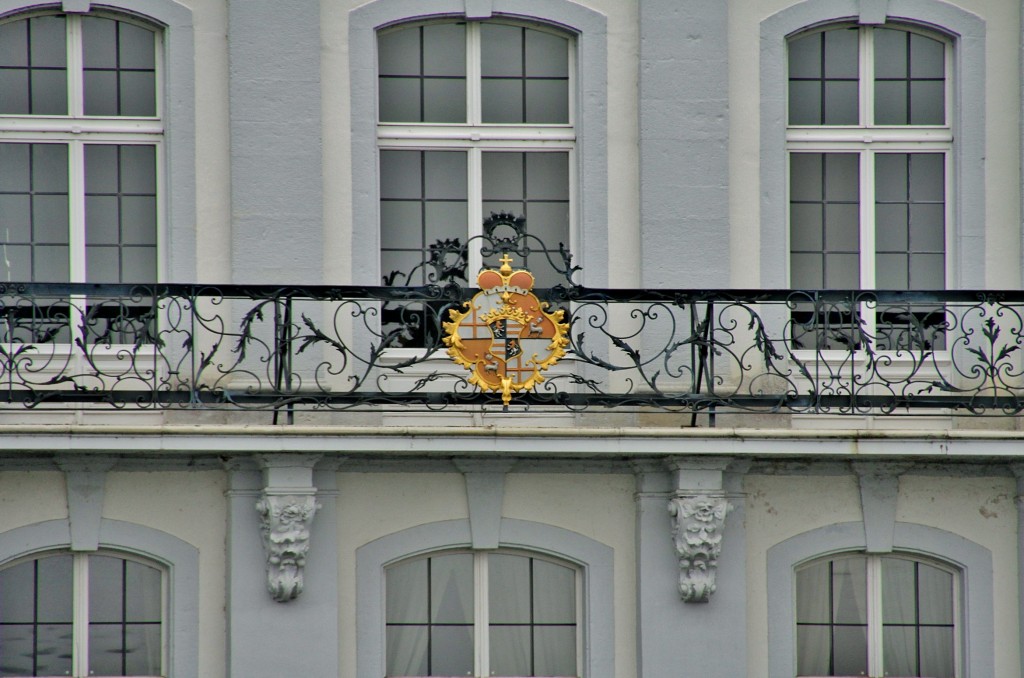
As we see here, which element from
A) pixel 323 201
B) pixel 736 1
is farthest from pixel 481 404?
pixel 736 1

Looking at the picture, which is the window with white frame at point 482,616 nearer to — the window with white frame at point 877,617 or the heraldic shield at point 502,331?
the heraldic shield at point 502,331

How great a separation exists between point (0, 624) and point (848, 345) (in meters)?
6.85

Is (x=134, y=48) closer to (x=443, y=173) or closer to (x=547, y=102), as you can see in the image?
(x=443, y=173)

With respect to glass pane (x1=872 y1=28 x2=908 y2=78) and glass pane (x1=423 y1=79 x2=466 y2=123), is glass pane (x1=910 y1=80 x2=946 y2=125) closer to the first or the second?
glass pane (x1=872 y1=28 x2=908 y2=78)

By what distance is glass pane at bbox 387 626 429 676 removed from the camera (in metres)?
12.9

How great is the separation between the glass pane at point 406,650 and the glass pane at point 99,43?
200 inches

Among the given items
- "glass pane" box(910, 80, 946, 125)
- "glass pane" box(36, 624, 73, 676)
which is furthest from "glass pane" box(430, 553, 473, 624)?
"glass pane" box(910, 80, 946, 125)

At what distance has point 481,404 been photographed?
40.5 ft

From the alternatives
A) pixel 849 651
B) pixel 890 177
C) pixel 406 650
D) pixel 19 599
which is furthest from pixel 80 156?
pixel 849 651

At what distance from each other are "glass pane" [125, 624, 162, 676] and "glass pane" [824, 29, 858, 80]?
7.08 metres

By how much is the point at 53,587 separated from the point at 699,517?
500cm

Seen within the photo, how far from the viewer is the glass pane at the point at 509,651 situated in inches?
512

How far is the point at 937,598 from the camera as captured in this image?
13.2m

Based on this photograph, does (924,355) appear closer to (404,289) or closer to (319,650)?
(404,289)
